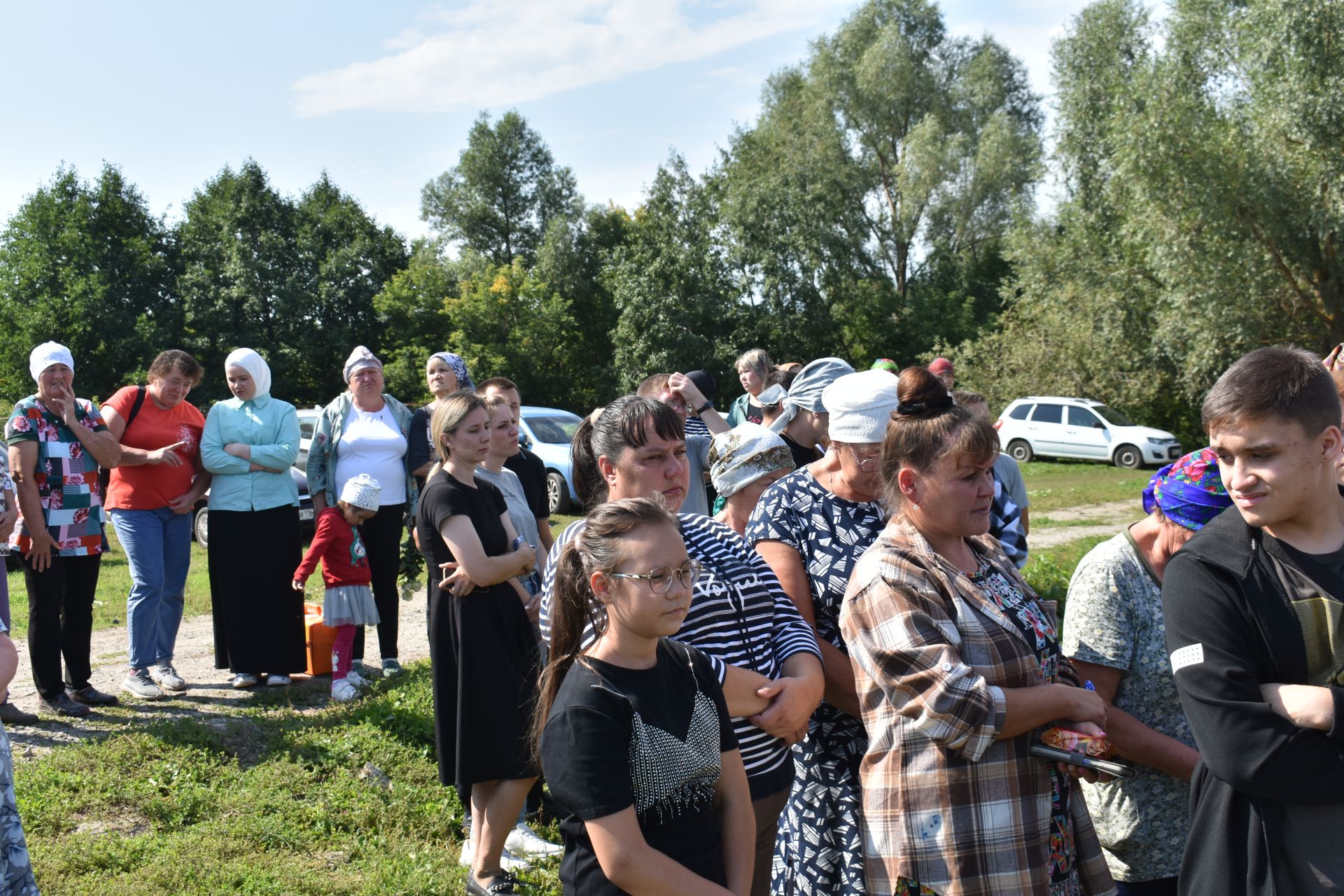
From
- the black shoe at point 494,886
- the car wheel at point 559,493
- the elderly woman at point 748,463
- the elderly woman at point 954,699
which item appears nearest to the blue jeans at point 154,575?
the black shoe at point 494,886

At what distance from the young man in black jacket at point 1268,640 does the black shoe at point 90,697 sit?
244 inches

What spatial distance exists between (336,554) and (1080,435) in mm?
21734

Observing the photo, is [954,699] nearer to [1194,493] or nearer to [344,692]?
[1194,493]

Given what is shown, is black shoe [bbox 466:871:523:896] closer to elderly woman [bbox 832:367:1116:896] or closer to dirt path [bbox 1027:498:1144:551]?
elderly woman [bbox 832:367:1116:896]

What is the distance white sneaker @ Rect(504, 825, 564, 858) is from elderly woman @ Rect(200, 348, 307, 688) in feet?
9.97

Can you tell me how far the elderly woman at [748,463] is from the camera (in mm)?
3713

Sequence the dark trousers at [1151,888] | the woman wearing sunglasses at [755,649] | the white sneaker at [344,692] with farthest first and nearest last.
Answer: the white sneaker at [344,692] → the dark trousers at [1151,888] → the woman wearing sunglasses at [755,649]

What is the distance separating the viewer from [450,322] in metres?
38.2

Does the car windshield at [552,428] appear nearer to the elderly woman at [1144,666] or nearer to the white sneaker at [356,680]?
the white sneaker at [356,680]

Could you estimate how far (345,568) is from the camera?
22.3 ft

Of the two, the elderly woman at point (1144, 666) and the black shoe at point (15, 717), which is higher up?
the elderly woman at point (1144, 666)

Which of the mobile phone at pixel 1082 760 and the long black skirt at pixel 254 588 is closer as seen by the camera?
the mobile phone at pixel 1082 760

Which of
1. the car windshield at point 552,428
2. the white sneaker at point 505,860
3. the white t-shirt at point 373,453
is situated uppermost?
the car windshield at point 552,428

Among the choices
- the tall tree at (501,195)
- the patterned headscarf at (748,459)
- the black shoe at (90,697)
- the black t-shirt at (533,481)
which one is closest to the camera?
the patterned headscarf at (748,459)
